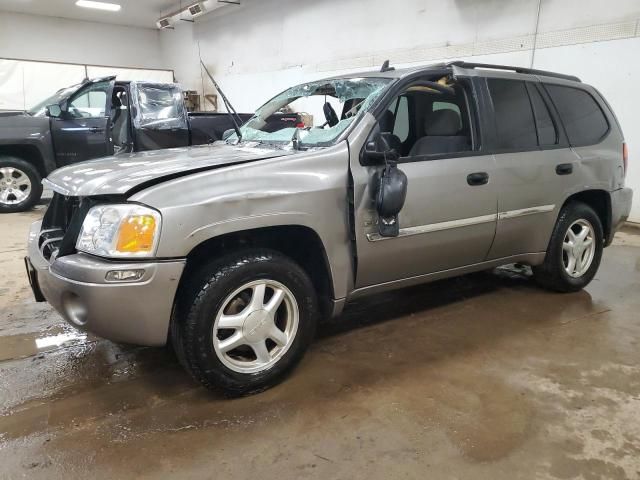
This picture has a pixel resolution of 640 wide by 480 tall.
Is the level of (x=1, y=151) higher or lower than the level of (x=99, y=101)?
lower

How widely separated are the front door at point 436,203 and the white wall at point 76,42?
14.9m

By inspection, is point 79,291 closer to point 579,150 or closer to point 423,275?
point 423,275

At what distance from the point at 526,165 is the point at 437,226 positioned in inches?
34.3

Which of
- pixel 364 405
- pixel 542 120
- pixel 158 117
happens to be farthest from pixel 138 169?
pixel 158 117

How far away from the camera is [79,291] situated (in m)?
2.05

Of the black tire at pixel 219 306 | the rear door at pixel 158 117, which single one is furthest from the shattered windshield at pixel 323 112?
the rear door at pixel 158 117

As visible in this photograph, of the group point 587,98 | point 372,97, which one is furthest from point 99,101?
point 587,98

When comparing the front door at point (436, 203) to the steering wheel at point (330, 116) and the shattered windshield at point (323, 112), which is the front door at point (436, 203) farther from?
the steering wheel at point (330, 116)

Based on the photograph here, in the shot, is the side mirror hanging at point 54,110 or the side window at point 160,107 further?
the side mirror hanging at point 54,110

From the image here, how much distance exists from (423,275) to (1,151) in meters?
6.66

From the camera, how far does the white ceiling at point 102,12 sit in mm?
13070

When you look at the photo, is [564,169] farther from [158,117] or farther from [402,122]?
[158,117]

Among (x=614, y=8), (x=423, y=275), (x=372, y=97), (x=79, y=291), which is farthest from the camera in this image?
(x=614, y=8)

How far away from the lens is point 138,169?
7.67 ft
